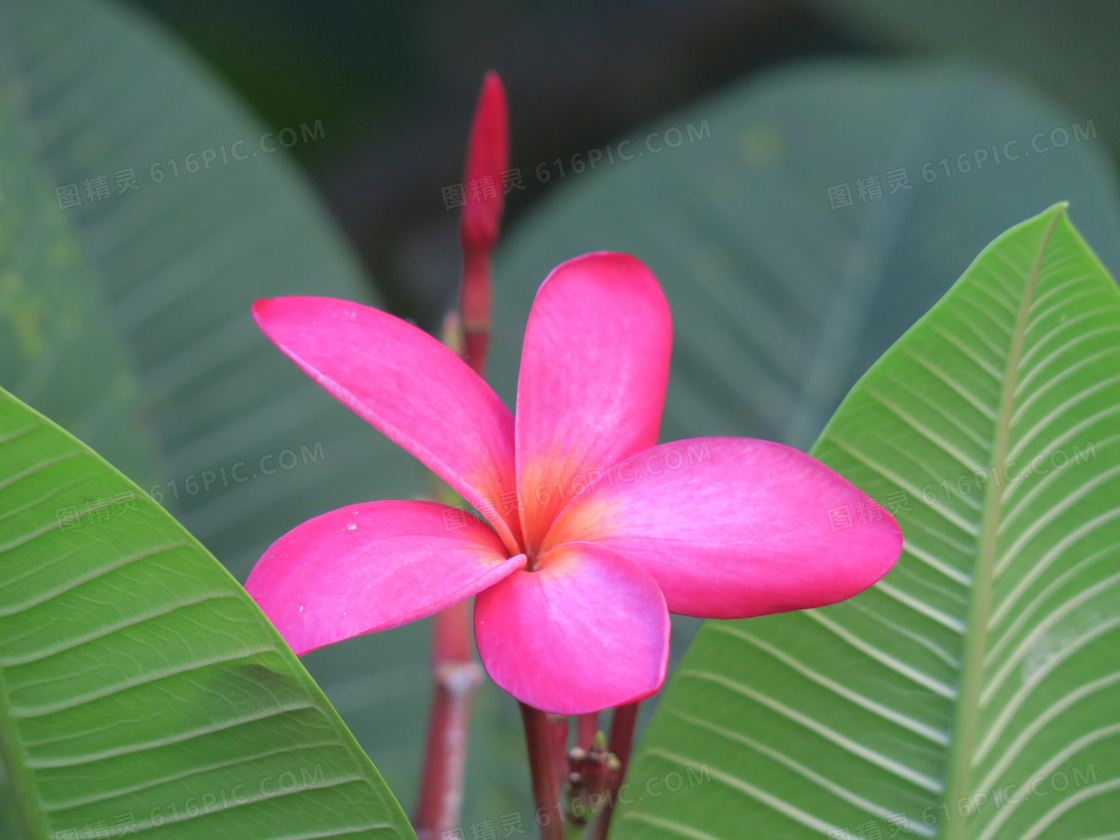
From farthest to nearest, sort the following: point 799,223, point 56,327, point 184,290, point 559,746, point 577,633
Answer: point 799,223, point 184,290, point 56,327, point 559,746, point 577,633

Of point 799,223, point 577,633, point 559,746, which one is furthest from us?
point 799,223

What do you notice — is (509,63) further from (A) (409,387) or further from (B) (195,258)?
(A) (409,387)

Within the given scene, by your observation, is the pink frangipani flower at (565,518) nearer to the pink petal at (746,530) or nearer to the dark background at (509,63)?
the pink petal at (746,530)

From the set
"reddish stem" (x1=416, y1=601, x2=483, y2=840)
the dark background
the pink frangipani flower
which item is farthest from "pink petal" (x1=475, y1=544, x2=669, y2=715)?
the dark background

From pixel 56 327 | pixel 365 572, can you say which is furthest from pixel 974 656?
pixel 56 327

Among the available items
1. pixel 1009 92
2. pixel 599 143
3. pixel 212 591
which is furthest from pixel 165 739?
pixel 599 143

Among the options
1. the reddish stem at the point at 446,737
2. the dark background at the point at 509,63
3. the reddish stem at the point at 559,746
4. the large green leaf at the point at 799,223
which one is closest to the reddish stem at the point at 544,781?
the reddish stem at the point at 559,746

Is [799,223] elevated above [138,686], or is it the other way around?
[799,223]
